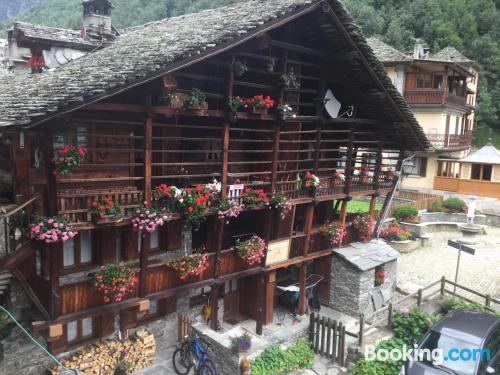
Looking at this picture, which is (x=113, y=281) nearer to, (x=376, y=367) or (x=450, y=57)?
(x=376, y=367)

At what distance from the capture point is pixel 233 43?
10.3 m

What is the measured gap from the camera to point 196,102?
10.7 m

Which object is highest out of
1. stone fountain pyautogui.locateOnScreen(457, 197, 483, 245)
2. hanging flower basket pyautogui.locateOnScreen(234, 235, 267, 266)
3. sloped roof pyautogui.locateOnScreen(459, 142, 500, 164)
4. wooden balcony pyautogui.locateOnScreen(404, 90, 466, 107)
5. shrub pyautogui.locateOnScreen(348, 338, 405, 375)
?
wooden balcony pyautogui.locateOnScreen(404, 90, 466, 107)

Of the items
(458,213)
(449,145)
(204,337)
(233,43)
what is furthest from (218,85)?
(449,145)

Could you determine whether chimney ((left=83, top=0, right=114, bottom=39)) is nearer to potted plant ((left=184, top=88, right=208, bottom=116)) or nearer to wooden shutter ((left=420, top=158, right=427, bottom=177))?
potted plant ((left=184, top=88, right=208, bottom=116))

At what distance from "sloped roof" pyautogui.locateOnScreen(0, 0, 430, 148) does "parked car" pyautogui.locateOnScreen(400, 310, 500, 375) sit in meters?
7.62

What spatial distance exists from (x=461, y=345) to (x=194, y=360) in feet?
23.7

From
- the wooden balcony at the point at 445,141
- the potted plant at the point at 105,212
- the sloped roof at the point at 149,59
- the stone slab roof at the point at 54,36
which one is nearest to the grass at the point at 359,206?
the wooden balcony at the point at 445,141

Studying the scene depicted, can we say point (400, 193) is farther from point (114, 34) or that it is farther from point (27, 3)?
point (27, 3)

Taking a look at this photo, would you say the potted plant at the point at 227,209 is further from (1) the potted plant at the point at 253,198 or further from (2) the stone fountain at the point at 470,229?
(2) the stone fountain at the point at 470,229

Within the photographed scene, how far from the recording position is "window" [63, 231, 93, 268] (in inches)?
450

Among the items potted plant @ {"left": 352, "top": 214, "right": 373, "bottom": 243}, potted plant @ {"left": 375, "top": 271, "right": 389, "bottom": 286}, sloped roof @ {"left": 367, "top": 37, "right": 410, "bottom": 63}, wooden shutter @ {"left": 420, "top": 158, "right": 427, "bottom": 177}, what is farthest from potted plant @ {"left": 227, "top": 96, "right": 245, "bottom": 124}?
wooden shutter @ {"left": 420, "top": 158, "right": 427, "bottom": 177}

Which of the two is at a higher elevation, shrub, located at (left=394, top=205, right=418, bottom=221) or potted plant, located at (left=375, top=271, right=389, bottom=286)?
shrub, located at (left=394, top=205, right=418, bottom=221)

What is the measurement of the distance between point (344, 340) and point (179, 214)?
683cm
